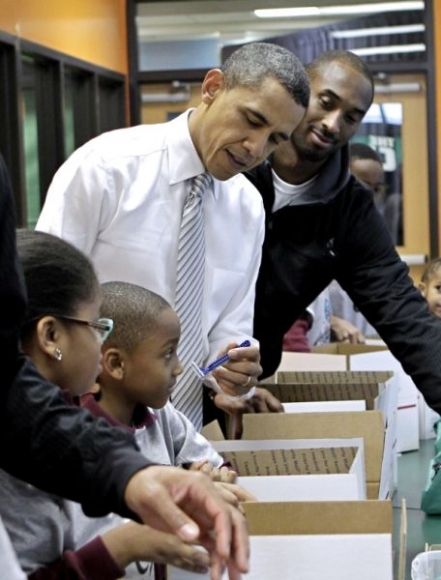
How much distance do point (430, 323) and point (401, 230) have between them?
204 inches

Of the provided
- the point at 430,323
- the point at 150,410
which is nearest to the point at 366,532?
the point at 150,410

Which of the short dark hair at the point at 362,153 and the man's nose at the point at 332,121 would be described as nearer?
the man's nose at the point at 332,121

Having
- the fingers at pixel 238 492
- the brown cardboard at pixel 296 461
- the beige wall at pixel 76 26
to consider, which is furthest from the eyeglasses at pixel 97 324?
the beige wall at pixel 76 26

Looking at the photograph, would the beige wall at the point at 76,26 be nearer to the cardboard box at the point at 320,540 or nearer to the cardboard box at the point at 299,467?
the cardboard box at the point at 299,467

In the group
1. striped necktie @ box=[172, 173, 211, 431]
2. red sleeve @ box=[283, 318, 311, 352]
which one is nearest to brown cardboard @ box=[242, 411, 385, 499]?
striped necktie @ box=[172, 173, 211, 431]

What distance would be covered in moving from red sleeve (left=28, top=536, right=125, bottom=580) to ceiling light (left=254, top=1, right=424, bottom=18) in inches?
270

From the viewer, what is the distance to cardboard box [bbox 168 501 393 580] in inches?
58.6

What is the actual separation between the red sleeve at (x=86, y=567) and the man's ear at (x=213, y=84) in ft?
3.95

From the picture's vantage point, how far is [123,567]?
1400mm

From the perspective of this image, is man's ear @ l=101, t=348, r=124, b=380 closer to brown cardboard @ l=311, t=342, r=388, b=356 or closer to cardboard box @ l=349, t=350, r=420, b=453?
cardboard box @ l=349, t=350, r=420, b=453

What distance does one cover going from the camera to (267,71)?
2.34 m

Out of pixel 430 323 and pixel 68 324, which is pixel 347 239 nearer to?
pixel 430 323

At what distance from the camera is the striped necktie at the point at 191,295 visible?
2.37 metres

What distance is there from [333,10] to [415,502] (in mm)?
5793
